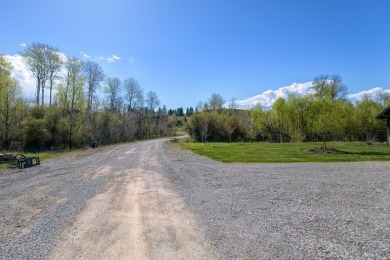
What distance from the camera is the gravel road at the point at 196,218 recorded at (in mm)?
3934

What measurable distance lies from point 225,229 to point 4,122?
32.1 m

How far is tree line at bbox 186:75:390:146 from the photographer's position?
139ft

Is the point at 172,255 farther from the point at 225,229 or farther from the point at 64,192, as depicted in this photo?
the point at 64,192

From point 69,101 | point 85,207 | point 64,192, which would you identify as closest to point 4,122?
point 69,101

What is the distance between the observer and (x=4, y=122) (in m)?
27.6

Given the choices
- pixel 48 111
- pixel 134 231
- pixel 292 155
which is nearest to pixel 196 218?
pixel 134 231

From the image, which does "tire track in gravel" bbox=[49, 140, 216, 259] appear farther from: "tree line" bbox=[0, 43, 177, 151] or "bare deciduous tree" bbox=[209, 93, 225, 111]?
"bare deciduous tree" bbox=[209, 93, 225, 111]

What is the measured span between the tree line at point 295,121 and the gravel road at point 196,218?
34.1 meters

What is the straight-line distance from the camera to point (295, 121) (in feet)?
160

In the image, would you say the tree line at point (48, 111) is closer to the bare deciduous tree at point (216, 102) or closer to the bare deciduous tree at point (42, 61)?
the bare deciduous tree at point (42, 61)

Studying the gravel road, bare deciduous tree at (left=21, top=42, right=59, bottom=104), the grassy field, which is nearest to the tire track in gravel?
the gravel road

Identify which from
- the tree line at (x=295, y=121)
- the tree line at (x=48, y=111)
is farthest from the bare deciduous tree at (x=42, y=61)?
the tree line at (x=295, y=121)

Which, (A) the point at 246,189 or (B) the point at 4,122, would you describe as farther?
(B) the point at 4,122

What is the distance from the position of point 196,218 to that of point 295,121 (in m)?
48.1
